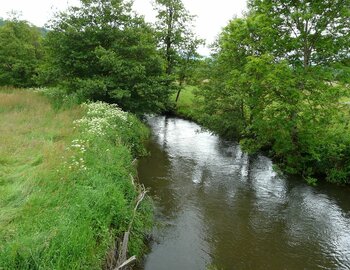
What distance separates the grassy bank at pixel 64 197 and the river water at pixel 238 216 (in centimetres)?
162

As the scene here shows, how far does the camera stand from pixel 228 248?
9.84 meters

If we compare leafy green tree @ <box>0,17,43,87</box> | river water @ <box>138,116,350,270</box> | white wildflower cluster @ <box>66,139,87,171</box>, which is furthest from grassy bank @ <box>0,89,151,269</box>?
leafy green tree @ <box>0,17,43,87</box>

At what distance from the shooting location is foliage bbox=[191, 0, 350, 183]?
47.5ft

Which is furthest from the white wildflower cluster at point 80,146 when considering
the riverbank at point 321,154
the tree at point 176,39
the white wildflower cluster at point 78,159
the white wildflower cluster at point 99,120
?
the tree at point 176,39

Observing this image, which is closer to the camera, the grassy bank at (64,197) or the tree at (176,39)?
the grassy bank at (64,197)

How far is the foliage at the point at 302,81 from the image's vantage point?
47.5 ft

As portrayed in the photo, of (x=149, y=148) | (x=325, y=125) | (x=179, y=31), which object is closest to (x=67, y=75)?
(x=149, y=148)

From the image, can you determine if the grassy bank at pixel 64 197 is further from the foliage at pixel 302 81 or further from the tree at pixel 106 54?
the foliage at pixel 302 81

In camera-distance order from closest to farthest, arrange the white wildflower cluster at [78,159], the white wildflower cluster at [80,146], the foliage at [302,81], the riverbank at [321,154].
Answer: the white wildflower cluster at [78,159]
the white wildflower cluster at [80,146]
the foliage at [302,81]
the riverbank at [321,154]

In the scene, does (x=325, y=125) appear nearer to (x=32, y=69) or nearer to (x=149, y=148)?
(x=149, y=148)

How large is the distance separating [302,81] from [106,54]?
11614mm

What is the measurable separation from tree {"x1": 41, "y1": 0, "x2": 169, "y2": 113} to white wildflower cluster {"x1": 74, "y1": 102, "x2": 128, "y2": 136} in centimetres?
328

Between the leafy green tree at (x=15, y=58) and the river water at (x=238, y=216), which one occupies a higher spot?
the leafy green tree at (x=15, y=58)

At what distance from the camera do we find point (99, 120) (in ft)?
44.5
